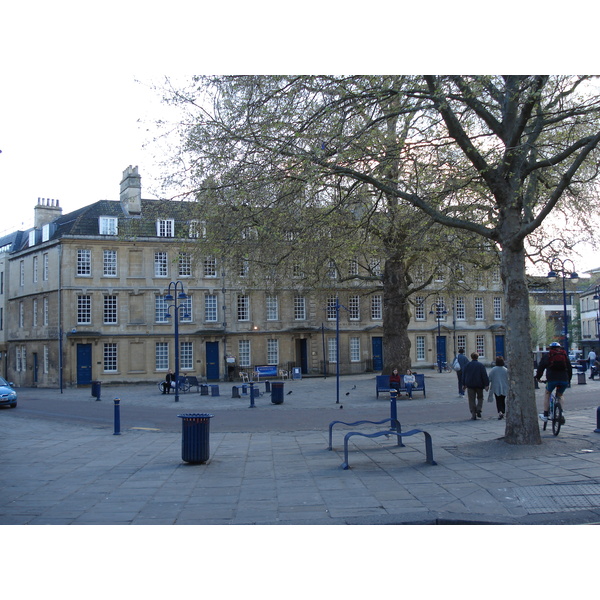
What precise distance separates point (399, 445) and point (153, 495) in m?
5.68

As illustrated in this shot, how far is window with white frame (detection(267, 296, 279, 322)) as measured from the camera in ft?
149

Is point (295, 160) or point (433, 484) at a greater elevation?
point (295, 160)

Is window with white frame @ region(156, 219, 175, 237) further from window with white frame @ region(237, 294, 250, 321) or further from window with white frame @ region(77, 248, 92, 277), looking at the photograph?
window with white frame @ region(237, 294, 250, 321)

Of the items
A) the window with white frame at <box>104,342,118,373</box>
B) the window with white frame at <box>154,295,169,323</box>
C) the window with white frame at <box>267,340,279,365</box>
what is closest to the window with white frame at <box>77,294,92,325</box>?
the window with white frame at <box>104,342,118,373</box>

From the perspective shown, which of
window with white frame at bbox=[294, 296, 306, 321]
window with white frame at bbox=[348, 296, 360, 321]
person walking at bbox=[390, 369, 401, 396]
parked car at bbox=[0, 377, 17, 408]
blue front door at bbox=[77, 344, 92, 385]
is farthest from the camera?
window with white frame at bbox=[348, 296, 360, 321]

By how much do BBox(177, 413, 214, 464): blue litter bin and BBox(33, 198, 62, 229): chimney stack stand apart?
41.2 meters

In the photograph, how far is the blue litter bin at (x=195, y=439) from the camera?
10789 mm

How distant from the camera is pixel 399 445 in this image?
1223 cm

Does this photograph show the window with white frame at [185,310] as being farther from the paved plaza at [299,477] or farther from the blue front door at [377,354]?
the paved plaza at [299,477]

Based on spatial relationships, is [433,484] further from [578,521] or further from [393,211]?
[393,211]

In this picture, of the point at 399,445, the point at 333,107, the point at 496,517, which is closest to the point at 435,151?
the point at 333,107

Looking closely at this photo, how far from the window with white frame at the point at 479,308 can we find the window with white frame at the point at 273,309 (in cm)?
1985

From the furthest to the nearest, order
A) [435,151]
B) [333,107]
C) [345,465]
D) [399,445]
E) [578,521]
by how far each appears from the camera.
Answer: [435,151], [399,445], [333,107], [345,465], [578,521]

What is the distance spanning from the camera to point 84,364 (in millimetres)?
40062
